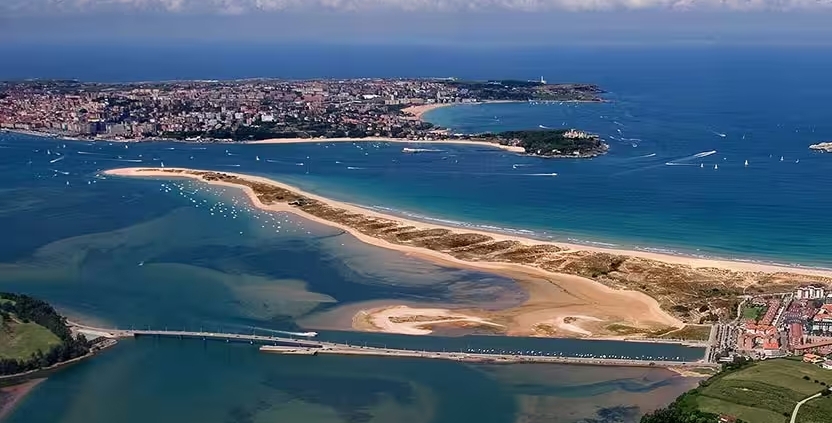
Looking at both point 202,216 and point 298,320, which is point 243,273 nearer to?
point 298,320

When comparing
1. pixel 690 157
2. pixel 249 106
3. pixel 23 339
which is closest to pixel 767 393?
pixel 23 339

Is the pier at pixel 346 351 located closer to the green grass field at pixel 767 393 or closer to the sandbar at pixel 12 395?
the green grass field at pixel 767 393

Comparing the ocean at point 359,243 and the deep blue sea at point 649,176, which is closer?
the ocean at point 359,243

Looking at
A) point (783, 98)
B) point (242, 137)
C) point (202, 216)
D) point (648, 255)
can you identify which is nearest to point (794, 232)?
point (648, 255)

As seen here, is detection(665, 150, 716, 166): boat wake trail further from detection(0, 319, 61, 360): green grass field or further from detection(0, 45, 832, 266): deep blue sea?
detection(0, 319, 61, 360): green grass field

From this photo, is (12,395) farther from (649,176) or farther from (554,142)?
(554,142)

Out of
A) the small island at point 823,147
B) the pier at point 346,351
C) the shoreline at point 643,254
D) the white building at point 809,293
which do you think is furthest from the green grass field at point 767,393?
the small island at point 823,147
